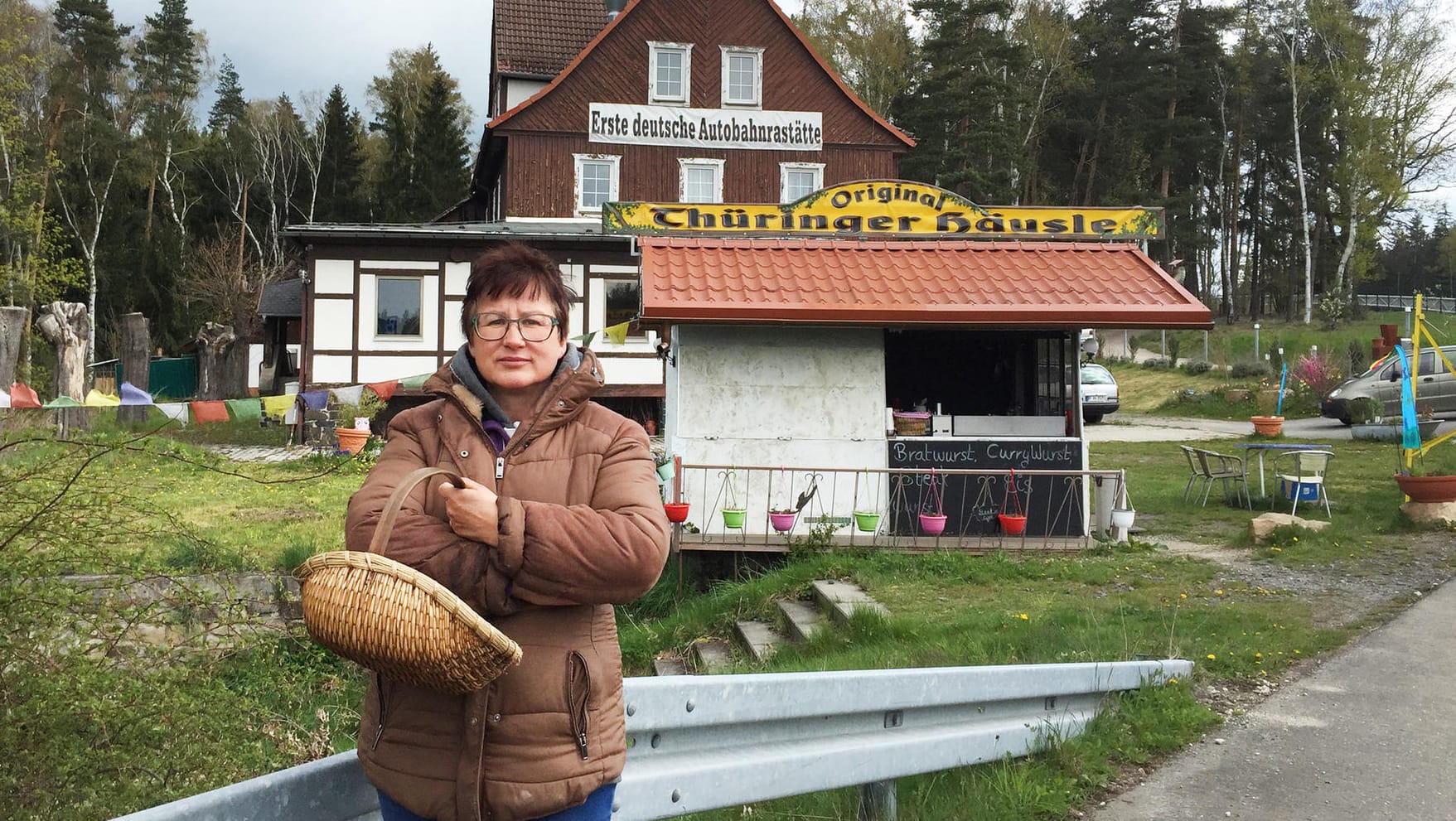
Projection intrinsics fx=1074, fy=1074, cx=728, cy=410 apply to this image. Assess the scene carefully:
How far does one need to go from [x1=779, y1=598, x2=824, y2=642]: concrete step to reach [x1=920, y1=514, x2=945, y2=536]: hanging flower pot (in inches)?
71.7

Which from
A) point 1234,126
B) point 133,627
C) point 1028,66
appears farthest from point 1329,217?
point 133,627

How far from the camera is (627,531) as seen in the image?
2158mm

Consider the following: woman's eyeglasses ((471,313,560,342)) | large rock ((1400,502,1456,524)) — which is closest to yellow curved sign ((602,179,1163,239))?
large rock ((1400,502,1456,524))

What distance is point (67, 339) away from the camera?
59.8ft

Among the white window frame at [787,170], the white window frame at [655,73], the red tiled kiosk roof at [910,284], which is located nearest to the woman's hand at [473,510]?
the red tiled kiosk roof at [910,284]

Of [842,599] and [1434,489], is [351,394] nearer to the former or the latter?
[842,599]

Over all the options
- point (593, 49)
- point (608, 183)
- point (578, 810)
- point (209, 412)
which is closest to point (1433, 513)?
point (578, 810)

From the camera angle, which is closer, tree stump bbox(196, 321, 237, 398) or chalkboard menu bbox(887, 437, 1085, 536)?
chalkboard menu bbox(887, 437, 1085, 536)

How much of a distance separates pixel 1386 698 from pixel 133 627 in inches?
216

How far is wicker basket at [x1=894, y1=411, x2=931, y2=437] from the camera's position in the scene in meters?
10.5

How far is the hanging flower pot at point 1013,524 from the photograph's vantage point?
32.6 feet

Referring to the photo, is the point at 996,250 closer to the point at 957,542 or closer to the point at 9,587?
the point at 957,542

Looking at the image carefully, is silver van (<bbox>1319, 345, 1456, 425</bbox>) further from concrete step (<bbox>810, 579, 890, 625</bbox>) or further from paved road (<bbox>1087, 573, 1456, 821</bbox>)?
paved road (<bbox>1087, 573, 1456, 821</bbox>)

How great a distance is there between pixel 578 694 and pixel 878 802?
79.8 inches
